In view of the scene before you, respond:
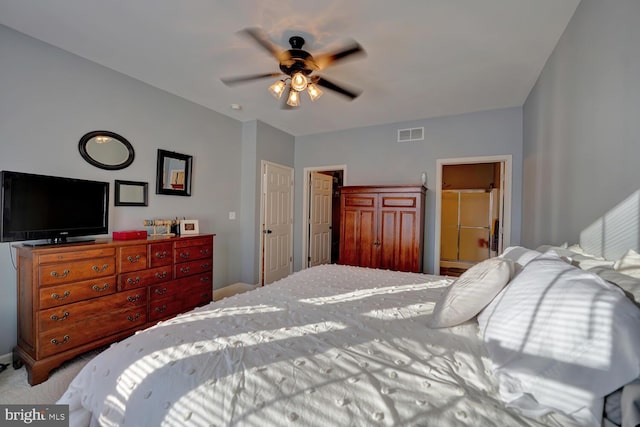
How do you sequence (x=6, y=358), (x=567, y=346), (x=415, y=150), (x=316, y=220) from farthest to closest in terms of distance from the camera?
(x=316, y=220), (x=415, y=150), (x=6, y=358), (x=567, y=346)

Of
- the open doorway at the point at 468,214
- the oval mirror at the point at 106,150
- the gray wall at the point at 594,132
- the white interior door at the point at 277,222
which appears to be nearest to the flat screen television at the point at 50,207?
the oval mirror at the point at 106,150

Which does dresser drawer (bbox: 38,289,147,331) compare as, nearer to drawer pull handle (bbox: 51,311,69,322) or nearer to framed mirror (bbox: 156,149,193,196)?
drawer pull handle (bbox: 51,311,69,322)

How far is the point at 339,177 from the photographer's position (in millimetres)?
6625

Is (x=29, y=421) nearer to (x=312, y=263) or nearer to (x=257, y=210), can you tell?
(x=257, y=210)

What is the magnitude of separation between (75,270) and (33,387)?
82 cm

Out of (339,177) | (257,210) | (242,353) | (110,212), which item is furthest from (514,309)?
(339,177)

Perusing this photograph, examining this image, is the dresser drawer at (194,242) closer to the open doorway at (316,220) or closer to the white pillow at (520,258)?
the open doorway at (316,220)

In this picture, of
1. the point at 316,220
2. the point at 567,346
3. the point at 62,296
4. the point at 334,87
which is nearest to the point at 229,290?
the point at 316,220

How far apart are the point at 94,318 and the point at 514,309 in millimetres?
2896

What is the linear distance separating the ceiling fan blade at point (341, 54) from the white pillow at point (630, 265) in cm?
181

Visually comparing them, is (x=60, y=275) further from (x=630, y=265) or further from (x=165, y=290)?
(x=630, y=265)

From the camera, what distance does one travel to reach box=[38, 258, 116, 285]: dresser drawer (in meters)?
1.93

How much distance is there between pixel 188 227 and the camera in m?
3.24

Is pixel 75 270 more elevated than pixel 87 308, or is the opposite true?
pixel 75 270
